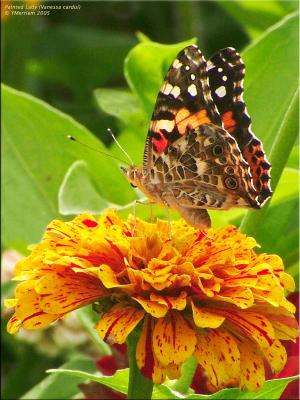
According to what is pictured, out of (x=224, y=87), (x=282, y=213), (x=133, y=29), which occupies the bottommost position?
(x=282, y=213)

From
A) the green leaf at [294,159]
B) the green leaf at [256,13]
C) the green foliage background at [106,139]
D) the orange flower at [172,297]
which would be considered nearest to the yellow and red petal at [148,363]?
the orange flower at [172,297]

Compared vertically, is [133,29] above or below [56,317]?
above

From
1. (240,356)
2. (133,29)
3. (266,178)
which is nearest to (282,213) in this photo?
(266,178)

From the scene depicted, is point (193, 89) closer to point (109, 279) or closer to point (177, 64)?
point (177, 64)

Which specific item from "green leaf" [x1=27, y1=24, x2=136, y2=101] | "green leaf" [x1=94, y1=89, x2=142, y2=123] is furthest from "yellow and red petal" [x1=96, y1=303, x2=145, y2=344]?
"green leaf" [x1=27, y1=24, x2=136, y2=101]

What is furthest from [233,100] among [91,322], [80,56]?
[80,56]

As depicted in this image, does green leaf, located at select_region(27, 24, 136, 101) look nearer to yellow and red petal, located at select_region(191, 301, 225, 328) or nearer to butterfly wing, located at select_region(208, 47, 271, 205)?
butterfly wing, located at select_region(208, 47, 271, 205)

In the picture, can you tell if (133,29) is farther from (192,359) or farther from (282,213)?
(192,359)
